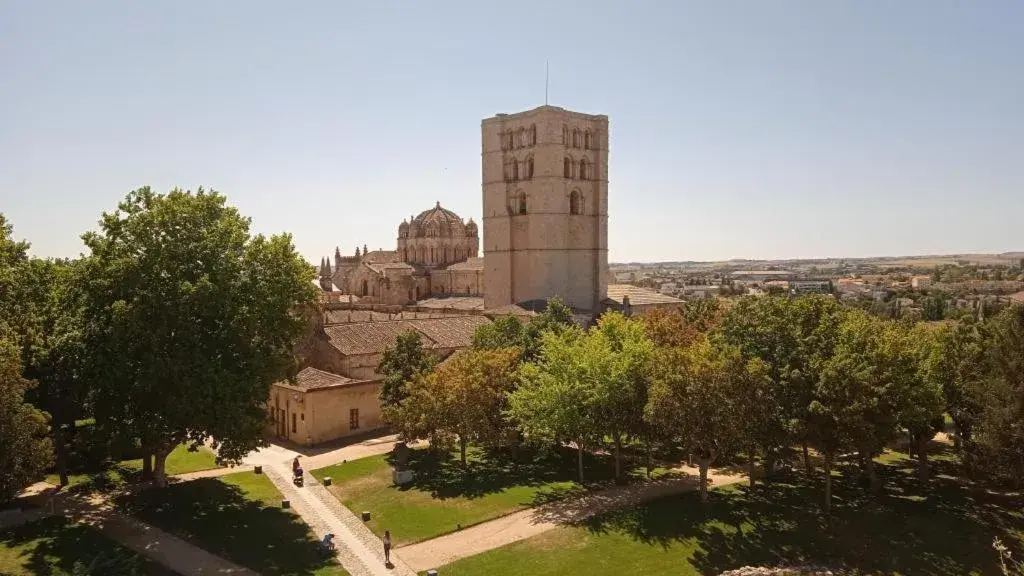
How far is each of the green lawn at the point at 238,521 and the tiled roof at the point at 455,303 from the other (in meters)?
36.3

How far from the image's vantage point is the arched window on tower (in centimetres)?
5934

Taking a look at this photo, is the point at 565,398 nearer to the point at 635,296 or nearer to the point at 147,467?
the point at 147,467

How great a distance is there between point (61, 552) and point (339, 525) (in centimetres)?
871

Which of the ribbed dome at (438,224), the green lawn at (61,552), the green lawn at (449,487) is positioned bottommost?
the green lawn at (449,487)

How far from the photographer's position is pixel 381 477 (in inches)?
1224

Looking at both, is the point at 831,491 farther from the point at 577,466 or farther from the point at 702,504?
the point at 577,466

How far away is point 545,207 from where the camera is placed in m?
57.1

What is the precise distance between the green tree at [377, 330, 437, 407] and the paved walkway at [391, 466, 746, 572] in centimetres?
973

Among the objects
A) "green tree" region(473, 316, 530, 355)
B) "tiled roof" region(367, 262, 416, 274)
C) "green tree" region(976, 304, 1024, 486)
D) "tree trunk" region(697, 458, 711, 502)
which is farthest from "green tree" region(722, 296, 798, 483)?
"tiled roof" region(367, 262, 416, 274)

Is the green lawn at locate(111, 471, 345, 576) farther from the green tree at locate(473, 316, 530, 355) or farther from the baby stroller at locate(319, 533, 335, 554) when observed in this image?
the green tree at locate(473, 316, 530, 355)

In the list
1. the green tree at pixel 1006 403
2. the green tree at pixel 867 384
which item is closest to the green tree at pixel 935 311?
the green tree at pixel 1006 403

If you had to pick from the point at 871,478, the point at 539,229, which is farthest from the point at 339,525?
the point at 539,229

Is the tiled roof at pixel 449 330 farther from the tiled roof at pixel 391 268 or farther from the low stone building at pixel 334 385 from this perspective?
the tiled roof at pixel 391 268

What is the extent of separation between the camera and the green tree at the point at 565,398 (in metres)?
27.7
